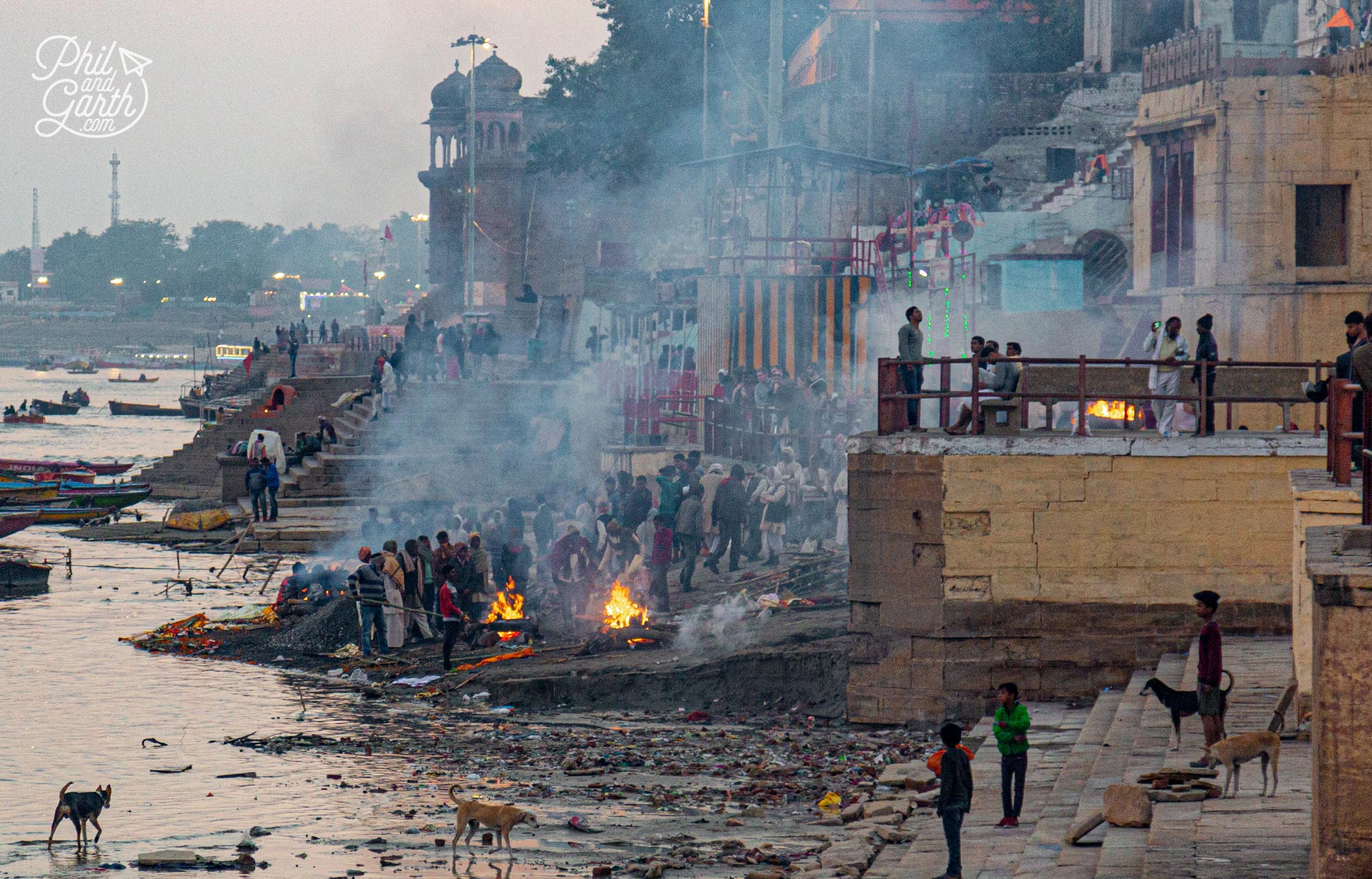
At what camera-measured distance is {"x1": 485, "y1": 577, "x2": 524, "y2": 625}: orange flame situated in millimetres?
18516

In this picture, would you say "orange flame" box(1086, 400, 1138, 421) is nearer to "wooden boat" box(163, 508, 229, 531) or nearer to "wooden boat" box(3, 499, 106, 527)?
"wooden boat" box(163, 508, 229, 531)

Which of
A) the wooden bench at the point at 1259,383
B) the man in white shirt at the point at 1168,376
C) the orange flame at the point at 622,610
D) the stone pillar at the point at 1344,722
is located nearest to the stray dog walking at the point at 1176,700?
the stone pillar at the point at 1344,722

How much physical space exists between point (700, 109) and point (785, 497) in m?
31.6

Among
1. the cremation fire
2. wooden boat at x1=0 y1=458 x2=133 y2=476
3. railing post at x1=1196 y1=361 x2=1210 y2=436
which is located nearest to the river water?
the cremation fire

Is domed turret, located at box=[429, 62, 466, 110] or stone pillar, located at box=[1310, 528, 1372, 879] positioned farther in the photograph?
domed turret, located at box=[429, 62, 466, 110]

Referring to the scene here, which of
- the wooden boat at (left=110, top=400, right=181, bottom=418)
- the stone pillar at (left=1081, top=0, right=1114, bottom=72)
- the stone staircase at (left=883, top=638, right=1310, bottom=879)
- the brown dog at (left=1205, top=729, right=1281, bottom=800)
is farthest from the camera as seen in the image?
the wooden boat at (left=110, top=400, right=181, bottom=418)

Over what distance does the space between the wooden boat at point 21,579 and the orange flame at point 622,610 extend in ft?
37.4

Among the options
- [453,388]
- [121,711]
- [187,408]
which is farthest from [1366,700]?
[187,408]

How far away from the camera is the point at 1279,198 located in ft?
69.9

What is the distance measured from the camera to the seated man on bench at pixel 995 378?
13.6 metres

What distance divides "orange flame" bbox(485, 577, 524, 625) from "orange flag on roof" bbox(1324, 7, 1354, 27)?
17366mm

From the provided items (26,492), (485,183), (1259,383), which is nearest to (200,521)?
(26,492)

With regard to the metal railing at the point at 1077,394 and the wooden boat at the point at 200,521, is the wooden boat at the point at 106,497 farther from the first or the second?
the metal railing at the point at 1077,394

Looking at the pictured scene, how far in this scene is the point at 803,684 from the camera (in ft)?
48.2
